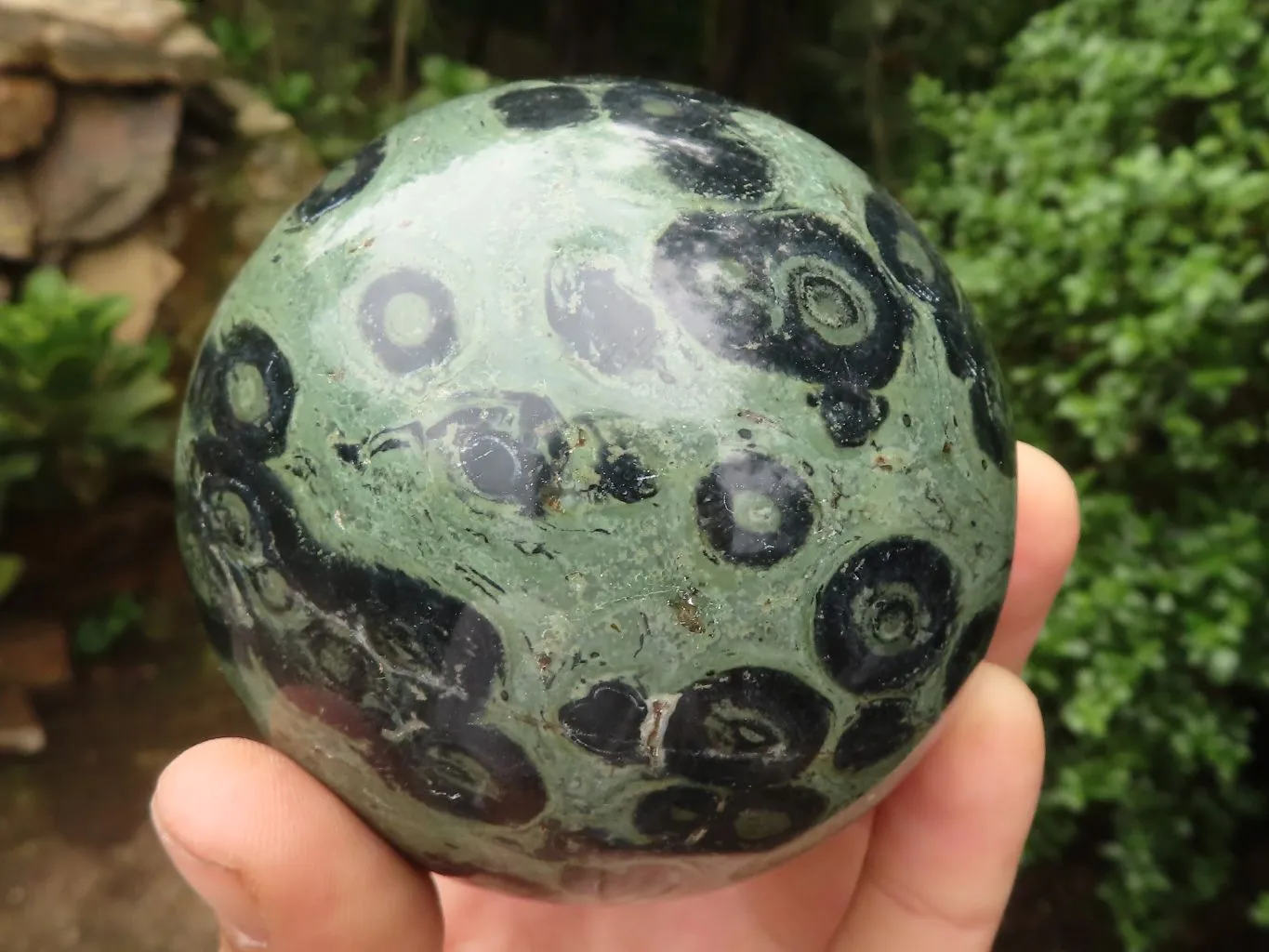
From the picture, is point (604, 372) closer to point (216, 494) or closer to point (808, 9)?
point (216, 494)

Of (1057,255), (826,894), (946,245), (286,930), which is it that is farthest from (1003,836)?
(946,245)

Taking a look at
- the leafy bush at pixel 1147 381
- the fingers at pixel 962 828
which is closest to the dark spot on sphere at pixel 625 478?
the fingers at pixel 962 828

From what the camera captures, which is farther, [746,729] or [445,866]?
[445,866]

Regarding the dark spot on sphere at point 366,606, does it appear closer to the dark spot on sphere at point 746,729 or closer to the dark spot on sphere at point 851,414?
the dark spot on sphere at point 746,729

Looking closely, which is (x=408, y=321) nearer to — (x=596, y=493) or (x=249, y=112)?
(x=596, y=493)

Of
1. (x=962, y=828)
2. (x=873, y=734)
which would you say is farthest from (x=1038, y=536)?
(x=873, y=734)
